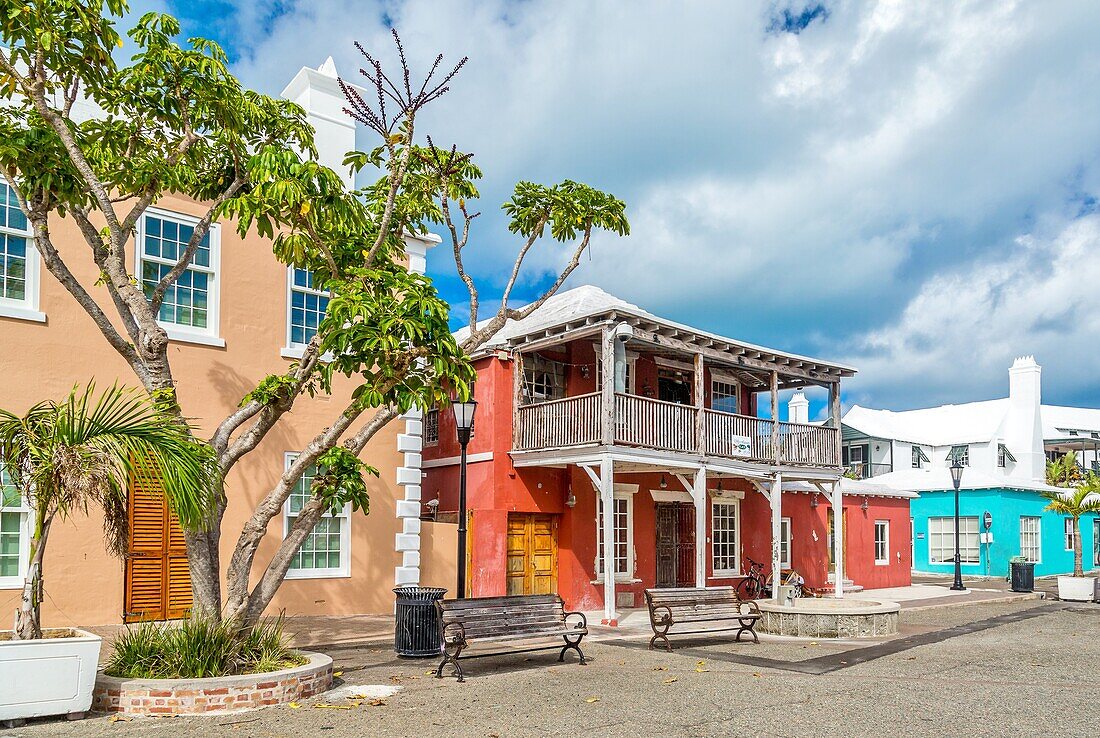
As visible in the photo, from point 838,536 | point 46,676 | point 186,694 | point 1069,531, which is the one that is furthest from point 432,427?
point 1069,531

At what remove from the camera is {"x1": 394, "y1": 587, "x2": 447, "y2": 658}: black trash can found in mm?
11211

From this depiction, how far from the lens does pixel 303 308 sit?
1534 centimetres

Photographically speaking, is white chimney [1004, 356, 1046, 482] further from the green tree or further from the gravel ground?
the green tree

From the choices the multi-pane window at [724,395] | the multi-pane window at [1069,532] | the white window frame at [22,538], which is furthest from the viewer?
the multi-pane window at [1069,532]

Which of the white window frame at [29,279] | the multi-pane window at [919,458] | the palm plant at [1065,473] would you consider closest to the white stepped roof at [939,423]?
the multi-pane window at [919,458]

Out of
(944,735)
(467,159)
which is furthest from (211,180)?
(944,735)

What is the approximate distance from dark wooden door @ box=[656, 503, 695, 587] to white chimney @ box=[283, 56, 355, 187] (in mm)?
9768

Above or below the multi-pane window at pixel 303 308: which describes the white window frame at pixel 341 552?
below

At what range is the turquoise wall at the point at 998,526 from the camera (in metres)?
33.0

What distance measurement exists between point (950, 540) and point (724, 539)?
660 inches

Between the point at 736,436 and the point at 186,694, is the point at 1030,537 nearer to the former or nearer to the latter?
the point at 736,436

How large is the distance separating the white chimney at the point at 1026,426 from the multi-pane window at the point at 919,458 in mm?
3378

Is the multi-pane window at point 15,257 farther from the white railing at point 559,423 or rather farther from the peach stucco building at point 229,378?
the white railing at point 559,423

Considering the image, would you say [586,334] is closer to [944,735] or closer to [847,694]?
[847,694]
